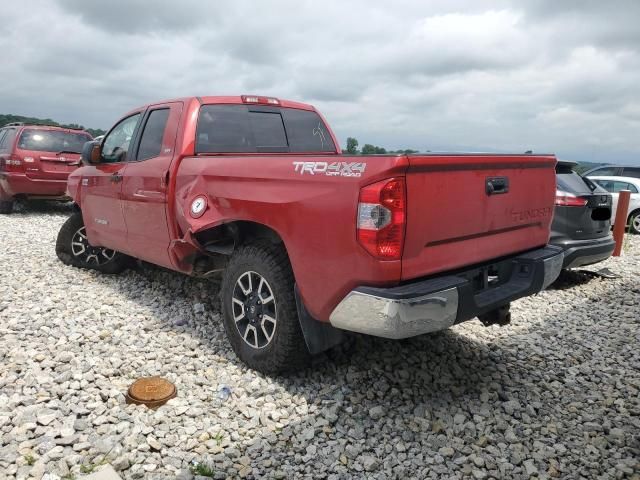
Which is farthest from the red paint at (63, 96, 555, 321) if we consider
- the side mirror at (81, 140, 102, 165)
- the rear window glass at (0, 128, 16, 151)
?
the rear window glass at (0, 128, 16, 151)

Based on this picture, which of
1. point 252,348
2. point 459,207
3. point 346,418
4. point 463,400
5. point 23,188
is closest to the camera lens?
point 459,207

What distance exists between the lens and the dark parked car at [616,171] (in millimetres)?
13102

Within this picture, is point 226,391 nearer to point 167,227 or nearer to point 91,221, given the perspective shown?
point 167,227

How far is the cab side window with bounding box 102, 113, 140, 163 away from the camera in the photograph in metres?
5.05

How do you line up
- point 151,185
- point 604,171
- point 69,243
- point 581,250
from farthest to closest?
1. point 604,171
2. point 69,243
3. point 581,250
4. point 151,185

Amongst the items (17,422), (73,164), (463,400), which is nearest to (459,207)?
(463,400)

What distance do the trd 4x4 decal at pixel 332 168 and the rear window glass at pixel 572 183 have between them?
159 inches

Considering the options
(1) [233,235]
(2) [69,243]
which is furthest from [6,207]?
(1) [233,235]

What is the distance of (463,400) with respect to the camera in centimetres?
339

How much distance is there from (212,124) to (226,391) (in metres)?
2.23

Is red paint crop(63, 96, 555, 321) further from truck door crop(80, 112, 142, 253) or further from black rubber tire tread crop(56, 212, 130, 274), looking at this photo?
black rubber tire tread crop(56, 212, 130, 274)

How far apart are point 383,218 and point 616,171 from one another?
43.6 ft

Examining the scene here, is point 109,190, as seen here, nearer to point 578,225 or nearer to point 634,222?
point 578,225

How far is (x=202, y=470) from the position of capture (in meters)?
2.62
